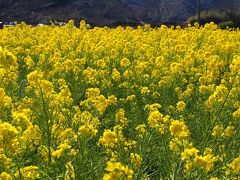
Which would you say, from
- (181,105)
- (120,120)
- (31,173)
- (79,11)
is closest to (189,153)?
(31,173)

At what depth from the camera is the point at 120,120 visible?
15.3 ft

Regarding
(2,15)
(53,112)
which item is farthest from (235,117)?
(2,15)

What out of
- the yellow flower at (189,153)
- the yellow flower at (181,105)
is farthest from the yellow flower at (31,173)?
the yellow flower at (181,105)

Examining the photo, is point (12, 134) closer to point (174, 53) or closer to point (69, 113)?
point (69, 113)

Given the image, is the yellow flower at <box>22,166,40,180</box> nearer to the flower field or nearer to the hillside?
the flower field

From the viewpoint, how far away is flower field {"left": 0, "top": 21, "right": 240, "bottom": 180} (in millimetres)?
3193

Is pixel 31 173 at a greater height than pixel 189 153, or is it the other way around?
pixel 189 153

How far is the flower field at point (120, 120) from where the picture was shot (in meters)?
3.19

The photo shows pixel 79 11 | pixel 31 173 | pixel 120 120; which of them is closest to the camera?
pixel 31 173

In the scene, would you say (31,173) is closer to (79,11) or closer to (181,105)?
(181,105)

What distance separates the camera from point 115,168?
7.24ft

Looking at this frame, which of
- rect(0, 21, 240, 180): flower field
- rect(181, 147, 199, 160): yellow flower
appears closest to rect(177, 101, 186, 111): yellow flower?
rect(0, 21, 240, 180): flower field

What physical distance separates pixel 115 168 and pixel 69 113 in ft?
7.96

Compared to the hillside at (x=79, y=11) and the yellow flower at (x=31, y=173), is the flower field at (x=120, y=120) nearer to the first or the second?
the yellow flower at (x=31, y=173)
